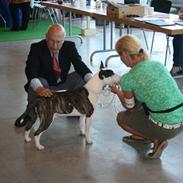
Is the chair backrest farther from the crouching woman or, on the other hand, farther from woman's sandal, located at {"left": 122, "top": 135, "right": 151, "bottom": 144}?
the crouching woman

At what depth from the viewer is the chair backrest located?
564 centimetres

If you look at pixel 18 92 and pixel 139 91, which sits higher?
pixel 139 91

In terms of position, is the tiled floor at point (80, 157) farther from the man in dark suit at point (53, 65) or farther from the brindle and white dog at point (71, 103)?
the man in dark suit at point (53, 65)

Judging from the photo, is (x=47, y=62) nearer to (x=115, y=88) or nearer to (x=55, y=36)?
(x=55, y=36)

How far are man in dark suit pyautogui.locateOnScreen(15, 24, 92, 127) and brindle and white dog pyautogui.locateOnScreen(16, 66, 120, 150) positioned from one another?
7.0 inches

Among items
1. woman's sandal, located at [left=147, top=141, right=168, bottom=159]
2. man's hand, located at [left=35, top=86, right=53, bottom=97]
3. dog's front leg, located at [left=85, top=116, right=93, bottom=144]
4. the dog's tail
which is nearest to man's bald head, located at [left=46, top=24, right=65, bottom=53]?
man's hand, located at [left=35, top=86, right=53, bottom=97]

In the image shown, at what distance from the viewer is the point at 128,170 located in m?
2.65

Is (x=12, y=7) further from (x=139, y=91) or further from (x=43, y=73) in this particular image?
(x=139, y=91)

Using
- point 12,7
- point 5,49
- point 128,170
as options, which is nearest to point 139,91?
point 128,170

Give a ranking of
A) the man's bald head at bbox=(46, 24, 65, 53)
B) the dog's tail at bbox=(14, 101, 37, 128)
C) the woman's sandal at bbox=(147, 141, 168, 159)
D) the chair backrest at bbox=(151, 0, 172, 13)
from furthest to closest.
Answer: the chair backrest at bbox=(151, 0, 172, 13) → the man's bald head at bbox=(46, 24, 65, 53) → the dog's tail at bbox=(14, 101, 37, 128) → the woman's sandal at bbox=(147, 141, 168, 159)

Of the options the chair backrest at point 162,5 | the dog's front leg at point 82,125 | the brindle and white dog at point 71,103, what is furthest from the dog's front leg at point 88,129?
the chair backrest at point 162,5

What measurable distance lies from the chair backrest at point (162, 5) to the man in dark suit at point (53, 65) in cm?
269

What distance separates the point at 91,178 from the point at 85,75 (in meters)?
0.94

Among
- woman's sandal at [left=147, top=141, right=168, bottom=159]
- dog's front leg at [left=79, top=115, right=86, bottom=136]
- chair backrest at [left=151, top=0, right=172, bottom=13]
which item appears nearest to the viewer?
woman's sandal at [left=147, top=141, right=168, bottom=159]
